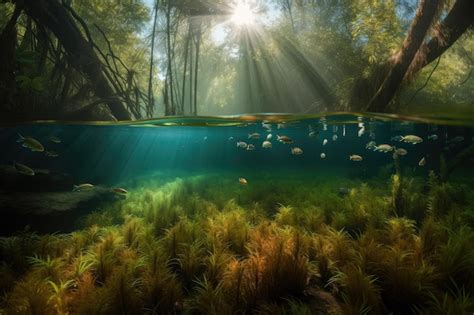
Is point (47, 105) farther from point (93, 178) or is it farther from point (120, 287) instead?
point (120, 287)

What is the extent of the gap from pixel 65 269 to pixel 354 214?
9.30 metres

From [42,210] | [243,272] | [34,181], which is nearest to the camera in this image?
[243,272]

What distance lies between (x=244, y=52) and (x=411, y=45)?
2105 cm

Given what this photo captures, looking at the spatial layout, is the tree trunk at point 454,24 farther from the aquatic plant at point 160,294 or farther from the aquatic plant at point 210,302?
the aquatic plant at point 160,294

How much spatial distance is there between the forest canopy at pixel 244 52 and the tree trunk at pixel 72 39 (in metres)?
0.04

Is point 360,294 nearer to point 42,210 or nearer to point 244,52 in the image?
point 42,210

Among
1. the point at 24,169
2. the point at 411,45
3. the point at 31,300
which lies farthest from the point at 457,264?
the point at 24,169

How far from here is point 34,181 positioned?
39.9 feet

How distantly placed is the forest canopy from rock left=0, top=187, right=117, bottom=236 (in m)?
→ 3.43

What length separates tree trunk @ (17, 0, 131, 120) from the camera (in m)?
9.73

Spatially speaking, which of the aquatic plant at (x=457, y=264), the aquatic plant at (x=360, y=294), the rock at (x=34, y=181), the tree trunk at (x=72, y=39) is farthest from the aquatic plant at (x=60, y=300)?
the rock at (x=34, y=181)

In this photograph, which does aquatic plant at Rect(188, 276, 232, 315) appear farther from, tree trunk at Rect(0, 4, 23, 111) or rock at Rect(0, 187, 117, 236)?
tree trunk at Rect(0, 4, 23, 111)

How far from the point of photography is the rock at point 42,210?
973 centimetres

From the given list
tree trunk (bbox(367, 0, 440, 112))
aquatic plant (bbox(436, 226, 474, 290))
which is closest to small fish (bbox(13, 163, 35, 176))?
aquatic plant (bbox(436, 226, 474, 290))
